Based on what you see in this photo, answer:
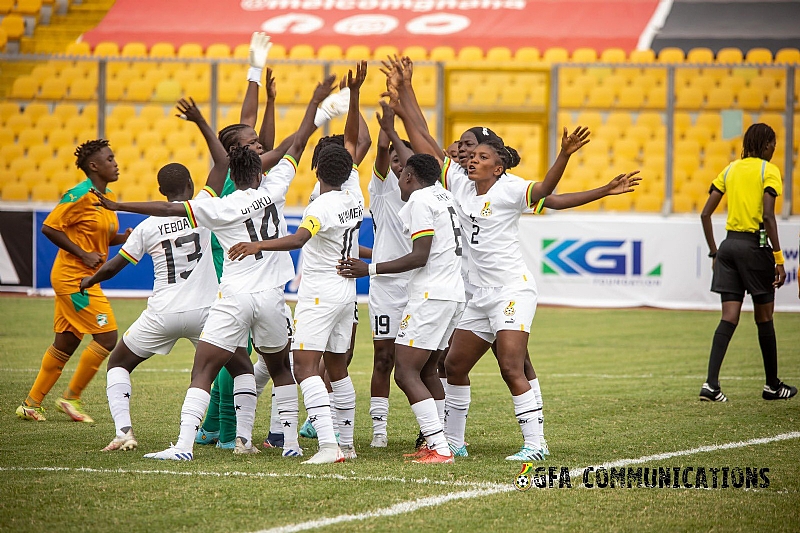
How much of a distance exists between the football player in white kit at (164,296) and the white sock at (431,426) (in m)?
1.65

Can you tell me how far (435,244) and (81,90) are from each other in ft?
53.5

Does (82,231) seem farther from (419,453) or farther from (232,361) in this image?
(419,453)

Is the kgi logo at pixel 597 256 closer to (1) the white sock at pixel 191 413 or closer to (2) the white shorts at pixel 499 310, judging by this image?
(2) the white shorts at pixel 499 310

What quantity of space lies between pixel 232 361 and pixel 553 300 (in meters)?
10.3

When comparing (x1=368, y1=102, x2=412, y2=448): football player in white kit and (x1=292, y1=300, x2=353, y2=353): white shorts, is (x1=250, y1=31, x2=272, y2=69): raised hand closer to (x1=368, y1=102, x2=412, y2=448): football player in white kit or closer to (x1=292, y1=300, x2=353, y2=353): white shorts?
(x1=368, y1=102, x2=412, y2=448): football player in white kit

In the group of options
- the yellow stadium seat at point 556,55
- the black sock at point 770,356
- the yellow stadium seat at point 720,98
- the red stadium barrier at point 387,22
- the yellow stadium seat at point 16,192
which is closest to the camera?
the black sock at point 770,356

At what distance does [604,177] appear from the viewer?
2075 cm

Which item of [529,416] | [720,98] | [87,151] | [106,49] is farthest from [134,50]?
[529,416]

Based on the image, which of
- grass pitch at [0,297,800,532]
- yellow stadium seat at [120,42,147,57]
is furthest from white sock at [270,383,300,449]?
yellow stadium seat at [120,42,147,57]

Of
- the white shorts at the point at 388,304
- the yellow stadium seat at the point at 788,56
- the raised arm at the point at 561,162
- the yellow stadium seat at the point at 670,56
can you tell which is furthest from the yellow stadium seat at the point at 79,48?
the raised arm at the point at 561,162

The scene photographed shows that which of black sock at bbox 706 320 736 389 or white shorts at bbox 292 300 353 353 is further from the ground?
white shorts at bbox 292 300 353 353

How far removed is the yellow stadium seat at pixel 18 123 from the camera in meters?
21.4

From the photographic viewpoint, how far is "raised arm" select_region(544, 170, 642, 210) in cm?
630

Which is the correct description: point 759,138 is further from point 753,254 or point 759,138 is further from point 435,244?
point 435,244
